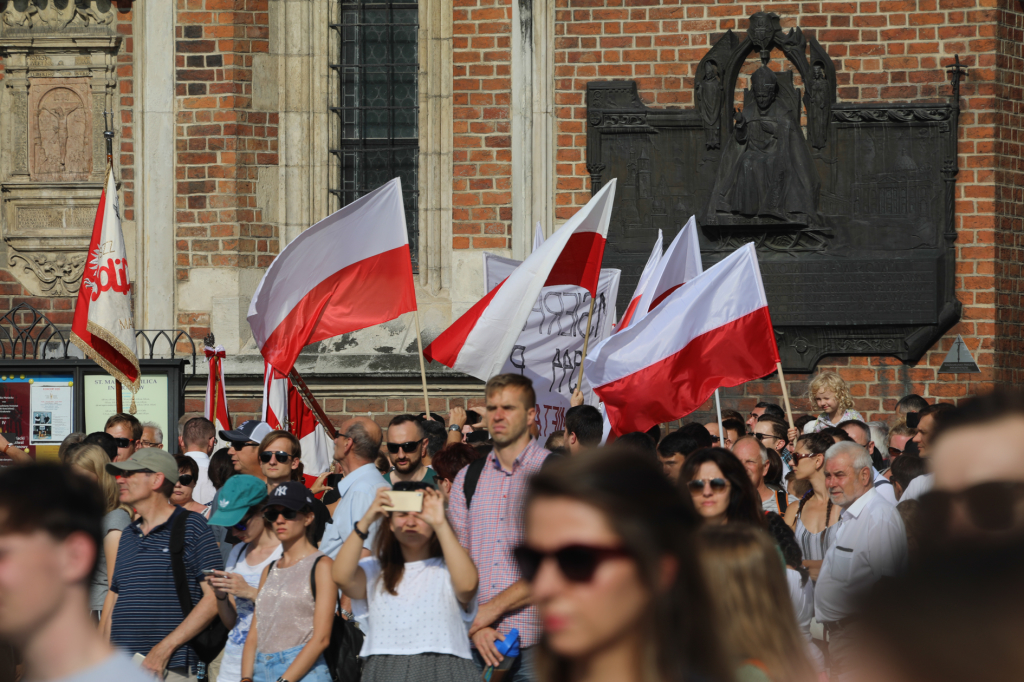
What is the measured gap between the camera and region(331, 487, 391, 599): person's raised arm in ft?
16.1

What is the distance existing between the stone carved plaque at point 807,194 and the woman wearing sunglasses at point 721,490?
7594 mm

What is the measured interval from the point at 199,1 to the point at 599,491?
11975 millimetres

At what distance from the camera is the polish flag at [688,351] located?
7.76 meters

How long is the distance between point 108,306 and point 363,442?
174 inches

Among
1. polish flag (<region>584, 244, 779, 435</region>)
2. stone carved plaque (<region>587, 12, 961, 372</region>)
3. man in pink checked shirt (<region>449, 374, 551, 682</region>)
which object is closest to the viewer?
man in pink checked shirt (<region>449, 374, 551, 682</region>)

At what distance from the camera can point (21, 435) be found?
36.8 feet

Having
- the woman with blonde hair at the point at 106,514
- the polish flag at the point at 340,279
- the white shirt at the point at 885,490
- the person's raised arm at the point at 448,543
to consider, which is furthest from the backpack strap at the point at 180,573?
the polish flag at the point at 340,279

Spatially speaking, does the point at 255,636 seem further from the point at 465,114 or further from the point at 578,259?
the point at 465,114

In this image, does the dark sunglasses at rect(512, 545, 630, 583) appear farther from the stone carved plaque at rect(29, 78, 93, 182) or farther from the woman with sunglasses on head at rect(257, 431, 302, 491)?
the stone carved plaque at rect(29, 78, 93, 182)

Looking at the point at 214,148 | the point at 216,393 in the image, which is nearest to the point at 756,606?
the point at 216,393

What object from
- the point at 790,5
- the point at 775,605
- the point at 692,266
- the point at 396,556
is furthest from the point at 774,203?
the point at 775,605

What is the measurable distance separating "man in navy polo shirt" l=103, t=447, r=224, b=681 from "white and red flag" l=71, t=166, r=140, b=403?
4768mm

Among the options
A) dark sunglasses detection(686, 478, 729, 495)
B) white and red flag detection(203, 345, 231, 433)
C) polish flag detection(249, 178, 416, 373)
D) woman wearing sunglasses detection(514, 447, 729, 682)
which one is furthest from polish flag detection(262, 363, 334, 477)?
woman wearing sunglasses detection(514, 447, 729, 682)

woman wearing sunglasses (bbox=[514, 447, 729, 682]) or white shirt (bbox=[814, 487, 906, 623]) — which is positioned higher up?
woman wearing sunglasses (bbox=[514, 447, 729, 682])
